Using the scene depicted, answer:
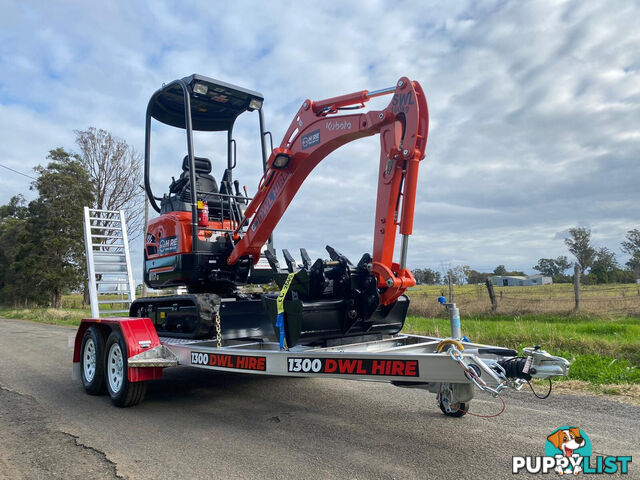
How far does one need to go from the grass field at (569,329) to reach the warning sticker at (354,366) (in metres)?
3.84

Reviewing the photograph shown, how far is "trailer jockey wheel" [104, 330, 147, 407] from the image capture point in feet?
19.8

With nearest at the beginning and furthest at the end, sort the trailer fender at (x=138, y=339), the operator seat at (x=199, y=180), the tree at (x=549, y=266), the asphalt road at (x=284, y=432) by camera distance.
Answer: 1. the asphalt road at (x=284, y=432)
2. the trailer fender at (x=138, y=339)
3. the operator seat at (x=199, y=180)
4. the tree at (x=549, y=266)

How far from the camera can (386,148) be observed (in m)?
5.34

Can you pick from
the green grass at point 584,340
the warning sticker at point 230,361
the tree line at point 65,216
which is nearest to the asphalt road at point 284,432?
the warning sticker at point 230,361

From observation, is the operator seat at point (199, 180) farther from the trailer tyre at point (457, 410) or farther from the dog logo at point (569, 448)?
the dog logo at point (569, 448)

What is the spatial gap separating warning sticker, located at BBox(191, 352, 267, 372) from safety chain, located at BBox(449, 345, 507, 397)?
1849 mm

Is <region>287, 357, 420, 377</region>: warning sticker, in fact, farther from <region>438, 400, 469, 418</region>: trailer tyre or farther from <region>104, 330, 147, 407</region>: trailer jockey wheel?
<region>104, 330, 147, 407</region>: trailer jockey wheel

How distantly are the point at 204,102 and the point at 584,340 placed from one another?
25.2 feet

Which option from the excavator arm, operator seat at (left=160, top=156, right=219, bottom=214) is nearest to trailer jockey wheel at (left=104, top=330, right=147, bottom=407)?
operator seat at (left=160, top=156, right=219, bottom=214)

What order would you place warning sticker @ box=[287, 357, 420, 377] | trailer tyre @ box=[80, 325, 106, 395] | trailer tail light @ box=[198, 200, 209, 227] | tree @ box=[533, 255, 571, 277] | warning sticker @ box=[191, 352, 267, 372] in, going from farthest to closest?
tree @ box=[533, 255, 571, 277] < trailer tail light @ box=[198, 200, 209, 227] < trailer tyre @ box=[80, 325, 106, 395] < warning sticker @ box=[191, 352, 267, 372] < warning sticker @ box=[287, 357, 420, 377]

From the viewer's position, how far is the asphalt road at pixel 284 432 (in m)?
4.02

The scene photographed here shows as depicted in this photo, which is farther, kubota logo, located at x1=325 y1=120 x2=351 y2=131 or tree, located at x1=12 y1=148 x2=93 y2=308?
tree, located at x1=12 y1=148 x2=93 y2=308

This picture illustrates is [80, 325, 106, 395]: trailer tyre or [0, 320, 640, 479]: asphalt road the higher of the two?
[80, 325, 106, 395]: trailer tyre

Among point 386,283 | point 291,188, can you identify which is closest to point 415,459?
point 386,283
